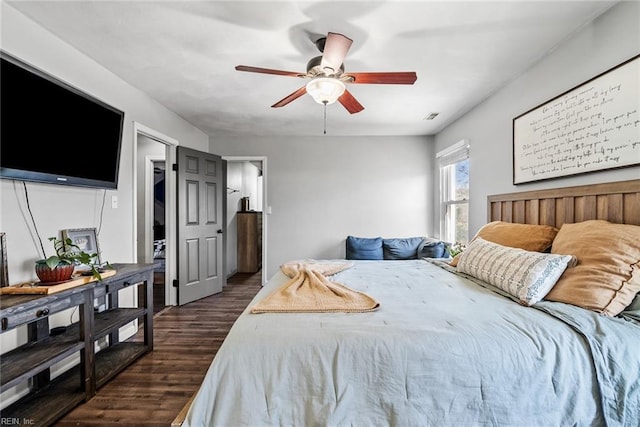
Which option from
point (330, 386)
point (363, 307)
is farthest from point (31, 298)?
point (363, 307)

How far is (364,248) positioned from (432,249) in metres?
0.97

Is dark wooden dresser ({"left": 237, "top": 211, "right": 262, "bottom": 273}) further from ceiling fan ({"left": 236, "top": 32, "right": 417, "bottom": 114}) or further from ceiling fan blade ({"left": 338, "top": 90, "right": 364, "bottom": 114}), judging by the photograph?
ceiling fan ({"left": 236, "top": 32, "right": 417, "bottom": 114})

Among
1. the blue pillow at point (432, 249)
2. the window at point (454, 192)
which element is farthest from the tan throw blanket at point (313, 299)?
the window at point (454, 192)

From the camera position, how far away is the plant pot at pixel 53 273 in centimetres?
166

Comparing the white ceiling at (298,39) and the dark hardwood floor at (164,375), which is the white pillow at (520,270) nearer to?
the white ceiling at (298,39)

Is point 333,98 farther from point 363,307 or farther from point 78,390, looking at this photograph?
point 78,390

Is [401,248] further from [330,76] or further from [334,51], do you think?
[334,51]

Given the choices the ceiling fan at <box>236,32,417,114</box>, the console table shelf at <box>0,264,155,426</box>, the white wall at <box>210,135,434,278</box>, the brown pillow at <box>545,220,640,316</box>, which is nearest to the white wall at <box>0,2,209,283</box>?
the console table shelf at <box>0,264,155,426</box>

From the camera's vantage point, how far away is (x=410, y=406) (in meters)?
1.08

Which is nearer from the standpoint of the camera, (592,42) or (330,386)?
(330,386)

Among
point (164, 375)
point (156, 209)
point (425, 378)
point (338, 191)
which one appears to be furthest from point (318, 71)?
point (156, 209)

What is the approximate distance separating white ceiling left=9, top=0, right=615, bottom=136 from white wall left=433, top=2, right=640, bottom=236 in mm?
97

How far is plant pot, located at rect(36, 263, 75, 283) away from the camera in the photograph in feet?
5.46

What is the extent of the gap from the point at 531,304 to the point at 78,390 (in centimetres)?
271
